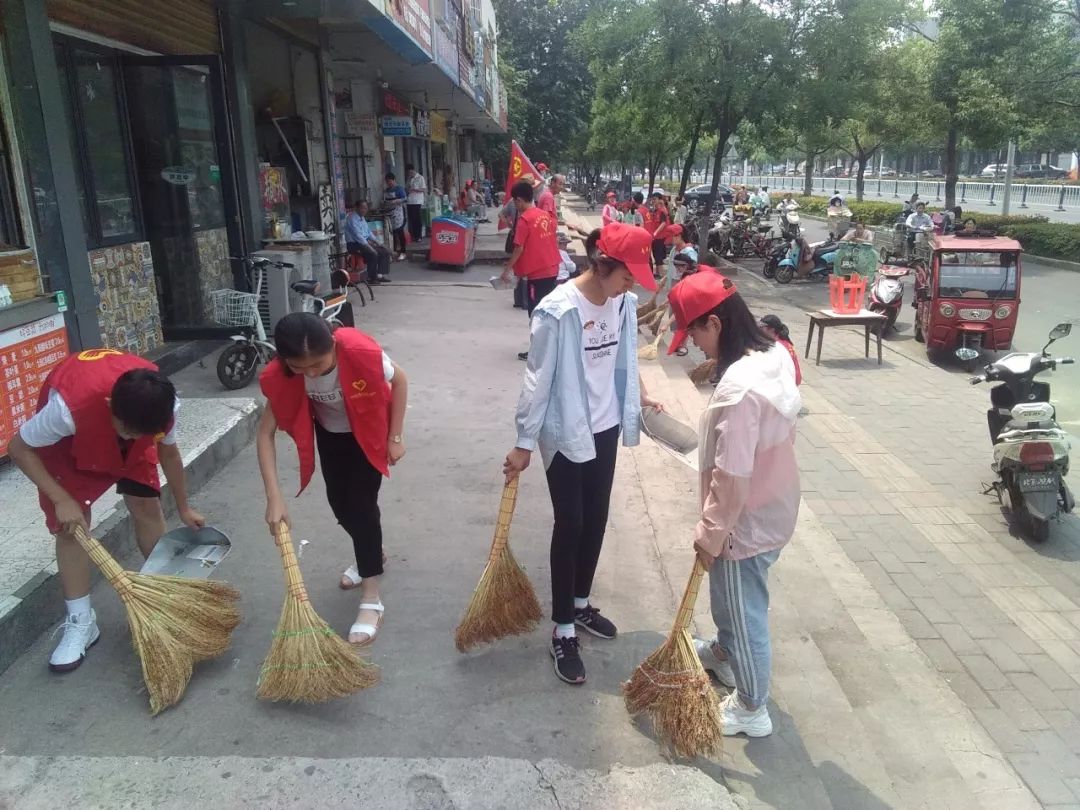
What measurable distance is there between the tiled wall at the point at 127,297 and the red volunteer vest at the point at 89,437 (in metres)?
3.61

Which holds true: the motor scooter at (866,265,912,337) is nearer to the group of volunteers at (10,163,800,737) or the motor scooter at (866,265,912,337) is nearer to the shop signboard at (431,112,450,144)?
the group of volunteers at (10,163,800,737)

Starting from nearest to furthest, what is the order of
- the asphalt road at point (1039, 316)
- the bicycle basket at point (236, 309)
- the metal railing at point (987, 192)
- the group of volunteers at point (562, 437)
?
the group of volunteers at point (562, 437)
the bicycle basket at point (236, 309)
the asphalt road at point (1039, 316)
the metal railing at point (987, 192)

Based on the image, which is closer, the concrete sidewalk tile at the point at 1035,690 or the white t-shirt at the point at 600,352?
the white t-shirt at the point at 600,352

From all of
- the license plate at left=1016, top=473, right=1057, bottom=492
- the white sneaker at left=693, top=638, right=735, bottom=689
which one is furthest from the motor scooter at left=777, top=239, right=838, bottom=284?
the white sneaker at left=693, top=638, right=735, bottom=689

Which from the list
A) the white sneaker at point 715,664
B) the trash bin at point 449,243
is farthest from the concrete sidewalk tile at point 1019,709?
the trash bin at point 449,243

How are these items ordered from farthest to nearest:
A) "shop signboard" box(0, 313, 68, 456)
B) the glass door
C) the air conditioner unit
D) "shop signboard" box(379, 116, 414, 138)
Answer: "shop signboard" box(379, 116, 414, 138) → the air conditioner unit → the glass door → "shop signboard" box(0, 313, 68, 456)

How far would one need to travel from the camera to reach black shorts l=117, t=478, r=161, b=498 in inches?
123

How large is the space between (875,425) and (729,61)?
928cm

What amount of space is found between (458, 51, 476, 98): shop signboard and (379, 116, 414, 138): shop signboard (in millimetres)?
1267

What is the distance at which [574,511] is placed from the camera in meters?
2.94

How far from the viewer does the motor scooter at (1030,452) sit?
4.80 metres

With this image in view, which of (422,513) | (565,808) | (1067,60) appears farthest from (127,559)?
(1067,60)

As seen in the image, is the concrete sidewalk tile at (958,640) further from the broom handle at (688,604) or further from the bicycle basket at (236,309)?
the bicycle basket at (236,309)

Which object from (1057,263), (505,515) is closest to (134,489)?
(505,515)
